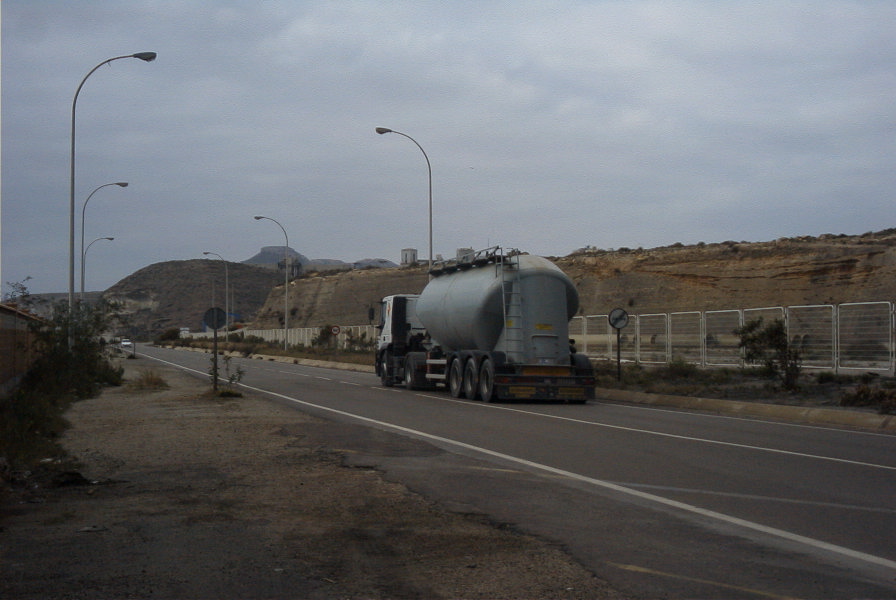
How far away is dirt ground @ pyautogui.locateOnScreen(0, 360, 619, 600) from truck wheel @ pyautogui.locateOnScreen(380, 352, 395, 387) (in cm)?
1914

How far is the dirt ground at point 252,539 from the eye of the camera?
6.16 meters

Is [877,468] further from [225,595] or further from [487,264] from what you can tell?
[487,264]

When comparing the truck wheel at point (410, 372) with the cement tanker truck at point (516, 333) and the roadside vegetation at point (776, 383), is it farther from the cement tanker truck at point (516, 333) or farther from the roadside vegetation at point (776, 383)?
the roadside vegetation at point (776, 383)

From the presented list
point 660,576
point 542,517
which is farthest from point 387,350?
point 660,576

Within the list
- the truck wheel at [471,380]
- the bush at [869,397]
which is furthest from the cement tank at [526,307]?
the bush at [869,397]

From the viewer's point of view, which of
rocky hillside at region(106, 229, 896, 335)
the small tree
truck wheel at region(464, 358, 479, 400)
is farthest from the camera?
rocky hillside at region(106, 229, 896, 335)

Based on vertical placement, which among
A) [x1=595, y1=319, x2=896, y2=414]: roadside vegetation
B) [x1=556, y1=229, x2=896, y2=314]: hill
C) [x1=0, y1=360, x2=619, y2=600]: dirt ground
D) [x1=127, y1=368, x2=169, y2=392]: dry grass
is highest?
[x1=556, y1=229, x2=896, y2=314]: hill

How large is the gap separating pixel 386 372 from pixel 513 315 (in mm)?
9784

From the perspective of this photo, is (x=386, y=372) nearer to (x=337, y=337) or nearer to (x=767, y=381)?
(x=767, y=381)

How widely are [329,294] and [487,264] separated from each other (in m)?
84.9

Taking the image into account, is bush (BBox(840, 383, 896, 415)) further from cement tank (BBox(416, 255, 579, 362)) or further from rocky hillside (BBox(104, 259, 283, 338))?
rocky hillside (BBox(104, 259, 283, 338))

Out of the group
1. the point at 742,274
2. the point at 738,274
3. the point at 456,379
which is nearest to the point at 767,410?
the point at 456,379

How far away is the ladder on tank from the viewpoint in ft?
77.6

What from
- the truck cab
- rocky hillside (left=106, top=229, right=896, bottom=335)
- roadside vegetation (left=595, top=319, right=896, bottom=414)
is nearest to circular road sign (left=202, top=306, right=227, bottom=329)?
the truck cab
